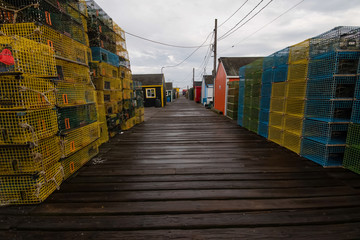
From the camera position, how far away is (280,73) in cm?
541

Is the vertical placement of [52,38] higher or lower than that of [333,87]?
higher

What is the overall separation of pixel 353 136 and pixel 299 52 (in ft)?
7.93

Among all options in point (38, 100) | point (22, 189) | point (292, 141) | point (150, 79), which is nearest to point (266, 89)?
point (292, 141)

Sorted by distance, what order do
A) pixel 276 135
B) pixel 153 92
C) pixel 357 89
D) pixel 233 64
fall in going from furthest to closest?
pixel 153 92
pixel 233 64
pixel 276 135
pixel 357 89

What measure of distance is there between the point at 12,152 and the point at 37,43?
1.72 meters

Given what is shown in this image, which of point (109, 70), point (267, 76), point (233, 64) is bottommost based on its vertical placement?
point (267, 76)

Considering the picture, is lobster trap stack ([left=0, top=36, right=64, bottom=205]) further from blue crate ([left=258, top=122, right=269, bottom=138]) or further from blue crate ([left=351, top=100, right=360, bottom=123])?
blue crate ([left=258, top=122, right=269, bottom=138])

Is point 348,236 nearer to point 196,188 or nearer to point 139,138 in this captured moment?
point 196,188

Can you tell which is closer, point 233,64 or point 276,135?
point 276,135

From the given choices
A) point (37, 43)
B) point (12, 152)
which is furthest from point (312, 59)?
point (12, 152)

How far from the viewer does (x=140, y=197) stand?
2.75 m

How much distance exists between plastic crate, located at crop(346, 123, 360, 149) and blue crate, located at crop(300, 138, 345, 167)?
0.95ft

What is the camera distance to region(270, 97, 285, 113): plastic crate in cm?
526

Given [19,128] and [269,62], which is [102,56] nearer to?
[19,128]
